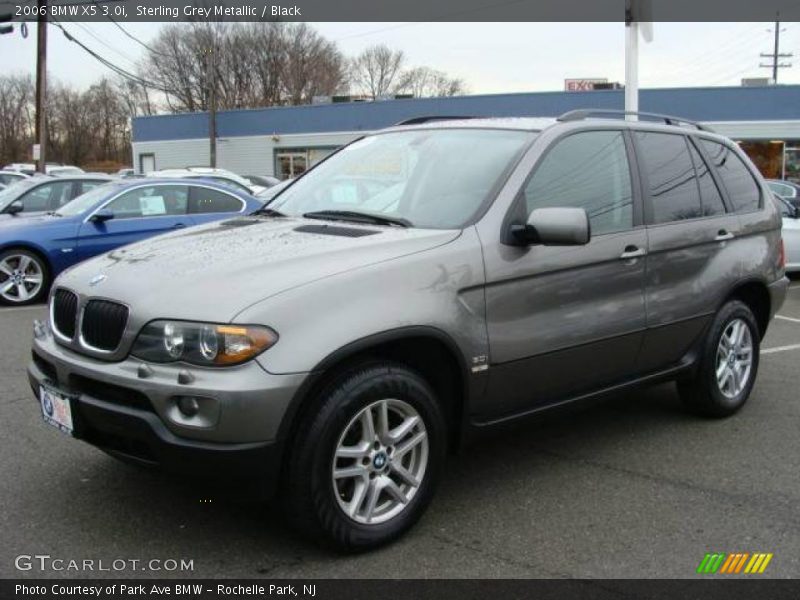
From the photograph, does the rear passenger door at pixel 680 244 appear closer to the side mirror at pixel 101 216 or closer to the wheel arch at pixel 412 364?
the wheel arch at pixel 412 364

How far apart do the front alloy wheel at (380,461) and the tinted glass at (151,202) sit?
7410 millimetres

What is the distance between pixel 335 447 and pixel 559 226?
54.6 inches

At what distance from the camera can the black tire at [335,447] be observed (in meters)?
2.98

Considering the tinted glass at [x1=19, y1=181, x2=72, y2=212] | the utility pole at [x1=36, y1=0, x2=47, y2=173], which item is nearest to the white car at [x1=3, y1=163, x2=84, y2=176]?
the tinted glass at [x1=19, y1=181, x2=72, y2=212]

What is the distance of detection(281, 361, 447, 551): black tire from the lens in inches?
117

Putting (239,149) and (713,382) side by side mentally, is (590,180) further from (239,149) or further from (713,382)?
(239,149)

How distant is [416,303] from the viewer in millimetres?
3273

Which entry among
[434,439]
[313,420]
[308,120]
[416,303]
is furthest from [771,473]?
[308,120]

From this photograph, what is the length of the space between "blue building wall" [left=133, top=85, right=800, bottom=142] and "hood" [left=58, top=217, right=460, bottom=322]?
25.7 m

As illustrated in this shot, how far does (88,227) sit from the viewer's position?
9477mm

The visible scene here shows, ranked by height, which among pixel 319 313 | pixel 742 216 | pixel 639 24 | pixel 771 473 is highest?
pixel 639 24

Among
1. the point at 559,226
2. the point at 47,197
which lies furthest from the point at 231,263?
the point at 47,197

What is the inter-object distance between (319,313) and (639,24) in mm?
12307

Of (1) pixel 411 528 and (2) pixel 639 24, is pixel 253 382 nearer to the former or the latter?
(1) pixel 411 528
